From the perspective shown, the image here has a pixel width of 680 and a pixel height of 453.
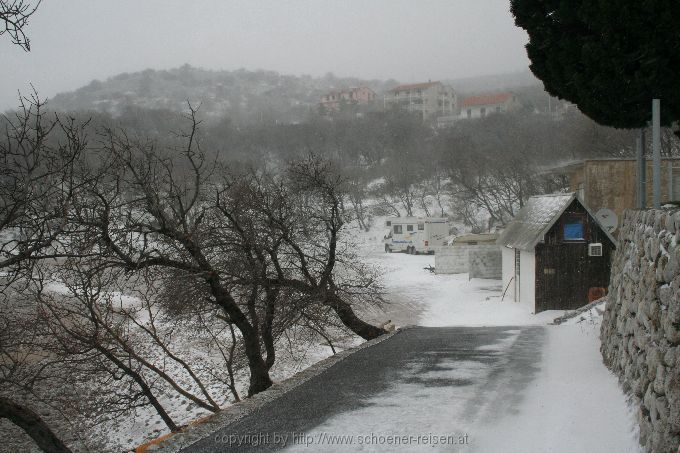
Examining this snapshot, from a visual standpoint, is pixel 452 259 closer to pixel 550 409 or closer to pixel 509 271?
pixel 509 271

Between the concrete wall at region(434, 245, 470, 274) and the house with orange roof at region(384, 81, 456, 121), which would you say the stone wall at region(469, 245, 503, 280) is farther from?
the house with orange roof at region(384, 81, 456, 121)

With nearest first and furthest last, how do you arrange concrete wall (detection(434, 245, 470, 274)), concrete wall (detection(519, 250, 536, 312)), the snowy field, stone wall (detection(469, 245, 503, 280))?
concrete wall (detection(519, 250, 536, 312)) < the snowy field < stone wall (detection(469, 245, 503, 280)) < concrete wall (detection(434, 245, 470, 274))

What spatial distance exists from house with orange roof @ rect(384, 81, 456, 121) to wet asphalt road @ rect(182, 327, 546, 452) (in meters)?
130

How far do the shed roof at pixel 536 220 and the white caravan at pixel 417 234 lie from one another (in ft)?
66.1

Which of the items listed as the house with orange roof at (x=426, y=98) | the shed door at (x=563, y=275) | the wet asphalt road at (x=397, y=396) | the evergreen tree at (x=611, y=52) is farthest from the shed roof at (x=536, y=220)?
the house with orange roof at (x=426, y=98)

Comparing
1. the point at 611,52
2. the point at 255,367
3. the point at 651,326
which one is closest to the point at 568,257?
the point at 255,367

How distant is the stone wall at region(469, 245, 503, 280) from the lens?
36.0 m

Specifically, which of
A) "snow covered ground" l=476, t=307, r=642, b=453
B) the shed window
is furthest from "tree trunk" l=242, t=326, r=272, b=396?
the shed window

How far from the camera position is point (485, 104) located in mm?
123688

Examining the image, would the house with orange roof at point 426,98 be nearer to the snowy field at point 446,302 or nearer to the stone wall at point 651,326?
the snowy field at point 446,302

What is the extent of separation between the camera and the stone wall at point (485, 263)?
36.0 metres

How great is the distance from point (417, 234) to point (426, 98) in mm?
96068

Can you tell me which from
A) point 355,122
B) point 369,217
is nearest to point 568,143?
point 369,217

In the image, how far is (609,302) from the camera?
9.09m
